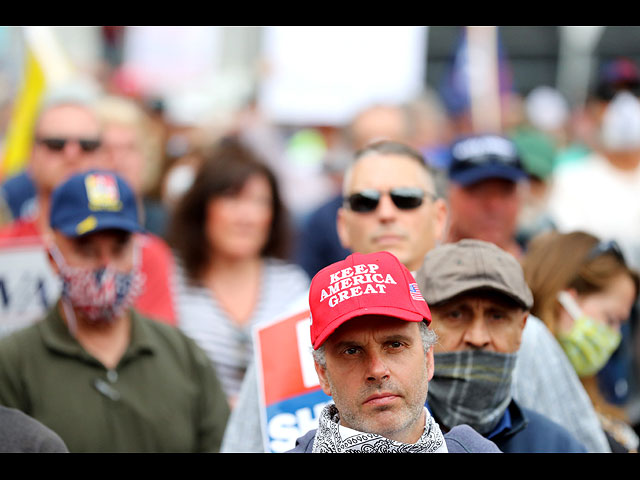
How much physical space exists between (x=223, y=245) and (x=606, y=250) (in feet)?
7.24

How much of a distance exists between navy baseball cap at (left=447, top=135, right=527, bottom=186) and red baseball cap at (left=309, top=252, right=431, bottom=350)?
2.06 m

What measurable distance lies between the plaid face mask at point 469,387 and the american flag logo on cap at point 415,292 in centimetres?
30

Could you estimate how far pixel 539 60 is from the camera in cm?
1781

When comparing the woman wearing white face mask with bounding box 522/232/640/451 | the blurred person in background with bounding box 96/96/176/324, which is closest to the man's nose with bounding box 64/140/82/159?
the blurred person in background with bounding box 96/96/176/324

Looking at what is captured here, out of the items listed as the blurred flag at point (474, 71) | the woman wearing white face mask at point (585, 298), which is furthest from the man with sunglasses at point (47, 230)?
the blurred flag at point (474, 71)

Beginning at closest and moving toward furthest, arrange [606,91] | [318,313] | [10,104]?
[318,313], [606,91], [10,104]

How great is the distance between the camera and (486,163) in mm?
4633

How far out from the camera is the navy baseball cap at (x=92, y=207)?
405cm

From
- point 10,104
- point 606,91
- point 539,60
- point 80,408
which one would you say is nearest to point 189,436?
point 80,408

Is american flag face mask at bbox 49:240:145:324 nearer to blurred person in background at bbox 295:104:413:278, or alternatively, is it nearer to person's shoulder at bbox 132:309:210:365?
person's shoulder at bbox 132:309:210:365

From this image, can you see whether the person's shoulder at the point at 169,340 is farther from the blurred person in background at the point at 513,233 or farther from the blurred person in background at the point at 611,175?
the blurred person in background at the point at 611,175

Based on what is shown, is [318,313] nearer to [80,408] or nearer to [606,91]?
[80,408]

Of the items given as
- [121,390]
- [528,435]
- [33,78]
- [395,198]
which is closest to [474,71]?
[33,78]
